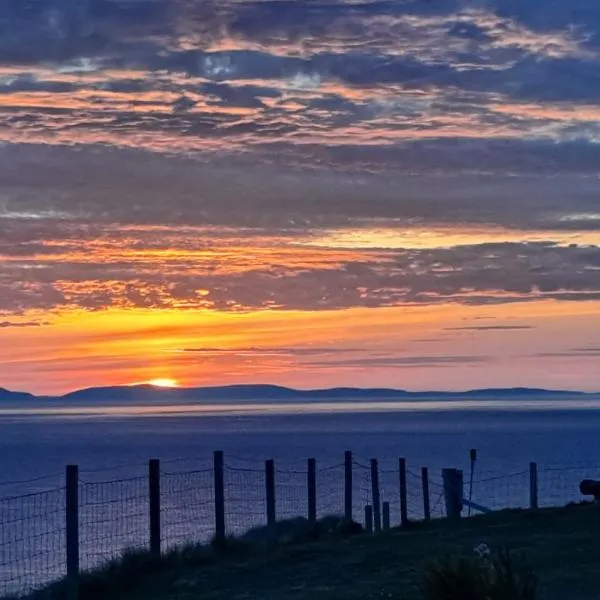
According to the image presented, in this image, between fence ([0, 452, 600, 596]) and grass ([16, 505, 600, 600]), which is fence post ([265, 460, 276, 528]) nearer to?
fence ([0, 452, 600, 596])

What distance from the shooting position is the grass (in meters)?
14.3

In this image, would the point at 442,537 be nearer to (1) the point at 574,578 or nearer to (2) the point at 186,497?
(1) the point at 574,578

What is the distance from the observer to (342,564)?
640 inches

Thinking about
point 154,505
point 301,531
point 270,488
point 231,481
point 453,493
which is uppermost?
point 154,505

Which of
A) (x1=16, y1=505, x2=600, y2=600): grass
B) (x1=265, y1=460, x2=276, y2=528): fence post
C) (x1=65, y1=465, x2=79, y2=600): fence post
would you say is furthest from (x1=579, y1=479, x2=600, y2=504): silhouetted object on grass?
(x1=65, y1=465, x2=79, y2=600): fence post

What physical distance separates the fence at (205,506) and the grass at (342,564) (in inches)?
23.4

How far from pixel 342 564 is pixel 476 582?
5.89m

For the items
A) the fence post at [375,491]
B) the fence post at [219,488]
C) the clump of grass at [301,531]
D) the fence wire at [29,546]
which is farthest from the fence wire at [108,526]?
the fence post at [219,488]

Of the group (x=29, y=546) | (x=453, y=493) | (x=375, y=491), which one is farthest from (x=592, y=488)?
(x=29, y=546)

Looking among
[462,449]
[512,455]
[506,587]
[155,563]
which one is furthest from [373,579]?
[462,449]

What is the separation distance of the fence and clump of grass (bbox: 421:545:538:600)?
19.7 feet

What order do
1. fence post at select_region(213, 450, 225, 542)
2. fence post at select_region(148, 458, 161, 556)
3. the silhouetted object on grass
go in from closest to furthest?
fence post at select_region(148, 458, 161, 556) < fence post at select_region(213, 450, 225, 542) < the silhouetted object on grass

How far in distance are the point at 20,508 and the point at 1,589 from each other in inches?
848

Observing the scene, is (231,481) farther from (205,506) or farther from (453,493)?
(453,493)
